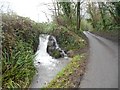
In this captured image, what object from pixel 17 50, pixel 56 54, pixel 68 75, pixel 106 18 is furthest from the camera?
pixel 106 18

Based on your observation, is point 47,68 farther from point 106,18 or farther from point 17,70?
point 106,18

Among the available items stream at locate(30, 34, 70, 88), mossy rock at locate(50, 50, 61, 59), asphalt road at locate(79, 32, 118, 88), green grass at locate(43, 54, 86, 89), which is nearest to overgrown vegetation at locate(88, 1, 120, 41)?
asphalt road at locate(79, 32, 118, 88)

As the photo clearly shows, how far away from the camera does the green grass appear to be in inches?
182

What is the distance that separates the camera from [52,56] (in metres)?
5.45

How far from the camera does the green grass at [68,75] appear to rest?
4625 millimetres

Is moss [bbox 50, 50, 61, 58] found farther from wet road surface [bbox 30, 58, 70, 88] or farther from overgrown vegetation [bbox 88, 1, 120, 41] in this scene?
overgrown vegetation [bbox 88, 1, 120, 41]

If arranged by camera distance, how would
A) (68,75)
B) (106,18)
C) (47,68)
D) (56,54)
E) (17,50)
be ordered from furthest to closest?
(106,18)
(17,50)
(47,68)
(56,54)
(68,75)

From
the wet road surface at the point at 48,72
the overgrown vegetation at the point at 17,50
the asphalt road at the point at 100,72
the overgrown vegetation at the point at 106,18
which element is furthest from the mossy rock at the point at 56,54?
the overgrown vegetation at the point at 106,18

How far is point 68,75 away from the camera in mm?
5195

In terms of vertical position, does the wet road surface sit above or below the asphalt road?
above

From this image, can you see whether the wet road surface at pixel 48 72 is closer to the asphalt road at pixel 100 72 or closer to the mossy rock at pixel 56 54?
the mossy rock at pixel 56 54

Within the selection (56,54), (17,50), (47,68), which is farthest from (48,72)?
(17,50)

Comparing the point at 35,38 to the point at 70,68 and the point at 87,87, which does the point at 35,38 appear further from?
the point at 87,87

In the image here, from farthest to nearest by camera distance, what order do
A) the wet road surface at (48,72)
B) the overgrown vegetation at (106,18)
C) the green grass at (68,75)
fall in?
the overgrown vegetation at (106,18)
the wet road surface at (48,72)
the green grass at (68,75)
